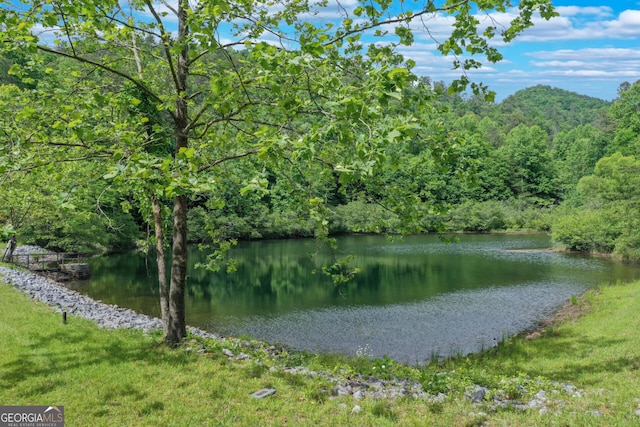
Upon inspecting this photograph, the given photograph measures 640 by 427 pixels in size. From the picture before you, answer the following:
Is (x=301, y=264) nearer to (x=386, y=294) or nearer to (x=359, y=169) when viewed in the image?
(x=386, y=294)

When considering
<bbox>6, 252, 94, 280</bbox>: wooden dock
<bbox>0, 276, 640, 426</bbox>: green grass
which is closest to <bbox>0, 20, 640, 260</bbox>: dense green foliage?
<bbox>6, 252, 94, 280</bbox>: wooden dock

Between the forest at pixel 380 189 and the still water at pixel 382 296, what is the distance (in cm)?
201

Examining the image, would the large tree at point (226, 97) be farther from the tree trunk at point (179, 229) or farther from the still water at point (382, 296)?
the still water at point (382, 296)

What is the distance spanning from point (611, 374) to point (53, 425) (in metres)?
11.2

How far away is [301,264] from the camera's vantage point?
42.5 meters

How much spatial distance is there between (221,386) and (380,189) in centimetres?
474

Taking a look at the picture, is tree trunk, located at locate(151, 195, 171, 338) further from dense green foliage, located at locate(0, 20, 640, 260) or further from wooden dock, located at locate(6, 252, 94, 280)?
wooden dock, located at locate(6, 252, 94, 280)

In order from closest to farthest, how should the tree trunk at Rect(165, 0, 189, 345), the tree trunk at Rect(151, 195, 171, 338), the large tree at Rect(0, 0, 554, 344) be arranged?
the large tree at Rect(0, 0, 554, 344), the tree trunk at Rect(165, 0, 189, 345), the tree trunk at Rect(151, 195, 171, 338)

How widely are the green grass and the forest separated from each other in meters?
3.05

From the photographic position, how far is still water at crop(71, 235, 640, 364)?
19500mm

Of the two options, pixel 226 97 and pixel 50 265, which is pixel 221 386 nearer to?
pixel 226 97

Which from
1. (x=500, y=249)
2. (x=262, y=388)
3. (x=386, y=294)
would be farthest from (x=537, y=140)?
(x=262, y=388)

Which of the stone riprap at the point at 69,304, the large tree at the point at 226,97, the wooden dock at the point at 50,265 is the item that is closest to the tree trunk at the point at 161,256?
the large tree at the point at 226,97

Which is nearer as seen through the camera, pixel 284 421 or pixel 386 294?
pixel 284 421
